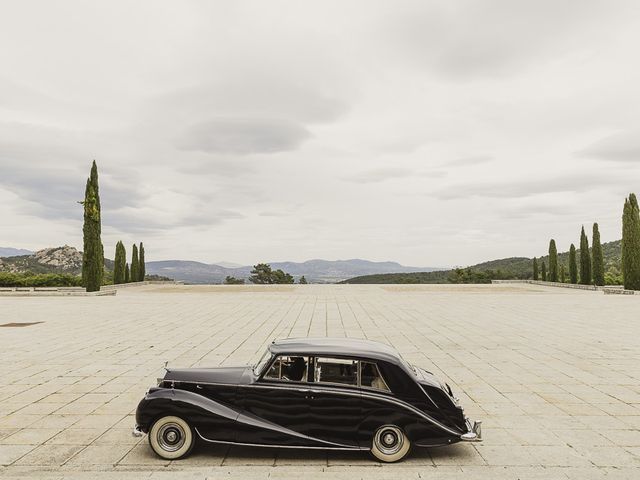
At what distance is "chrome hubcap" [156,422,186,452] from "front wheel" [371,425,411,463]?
232cm

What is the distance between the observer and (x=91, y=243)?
3369cm

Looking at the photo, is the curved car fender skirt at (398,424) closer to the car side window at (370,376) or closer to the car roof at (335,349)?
the car side window at (370,376)

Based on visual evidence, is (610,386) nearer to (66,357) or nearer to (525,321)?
(525,321)

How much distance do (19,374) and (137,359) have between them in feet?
7.93

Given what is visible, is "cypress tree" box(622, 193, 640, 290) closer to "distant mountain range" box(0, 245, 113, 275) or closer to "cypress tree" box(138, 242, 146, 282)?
"cypress tree" box(138, 242, 146, 282)

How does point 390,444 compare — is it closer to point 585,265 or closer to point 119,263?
point 585,265

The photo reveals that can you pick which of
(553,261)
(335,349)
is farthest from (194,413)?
(553,261)

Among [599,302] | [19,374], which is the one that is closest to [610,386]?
[19,374]

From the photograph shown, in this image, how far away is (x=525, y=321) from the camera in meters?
18.9

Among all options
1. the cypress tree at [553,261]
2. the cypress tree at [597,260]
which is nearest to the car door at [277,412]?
the cypress tree at [597,260]

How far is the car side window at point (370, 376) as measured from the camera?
6039 millimetres

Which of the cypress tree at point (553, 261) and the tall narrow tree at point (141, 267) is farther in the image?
the tall narrow tree at point (141, 267)

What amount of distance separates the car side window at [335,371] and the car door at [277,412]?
0.16 meters

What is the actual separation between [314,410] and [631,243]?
36.4 meters
